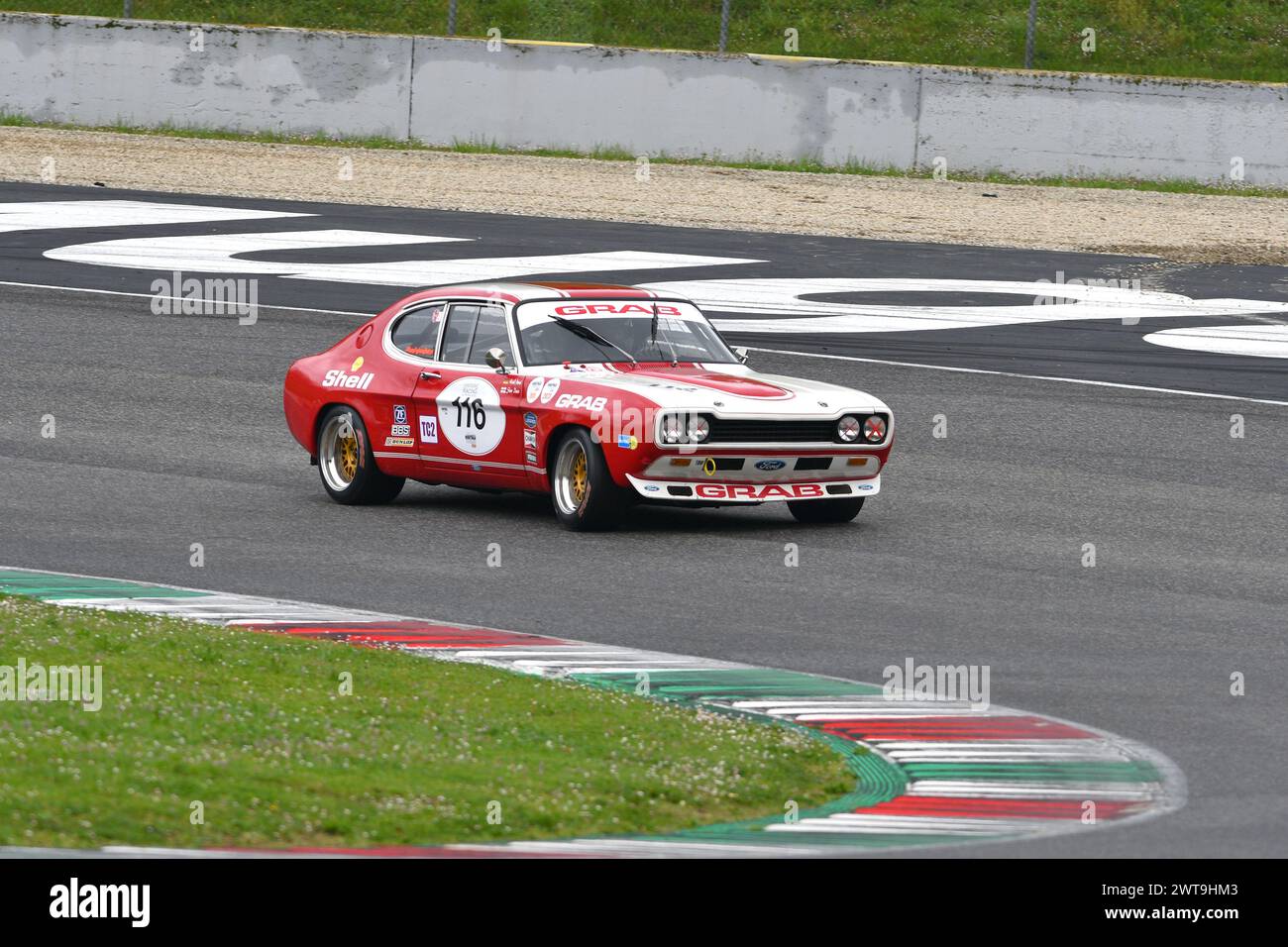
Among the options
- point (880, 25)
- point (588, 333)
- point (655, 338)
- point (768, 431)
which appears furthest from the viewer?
point (880, 25)

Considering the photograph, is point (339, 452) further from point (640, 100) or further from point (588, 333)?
point (640, 100)

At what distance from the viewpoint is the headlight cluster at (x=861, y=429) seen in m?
12.9

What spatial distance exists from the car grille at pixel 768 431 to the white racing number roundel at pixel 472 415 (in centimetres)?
132

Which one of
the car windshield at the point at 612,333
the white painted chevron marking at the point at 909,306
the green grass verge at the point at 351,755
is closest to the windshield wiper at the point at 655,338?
the car windshield at the point at 612,333

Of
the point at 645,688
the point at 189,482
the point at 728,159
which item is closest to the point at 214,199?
the point at 728,159

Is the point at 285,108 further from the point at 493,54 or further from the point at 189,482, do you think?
the point at 189,482

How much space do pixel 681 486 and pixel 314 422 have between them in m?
2.77

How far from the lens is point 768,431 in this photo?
→ 12602 millimetres

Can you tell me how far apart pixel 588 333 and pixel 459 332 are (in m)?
0.81

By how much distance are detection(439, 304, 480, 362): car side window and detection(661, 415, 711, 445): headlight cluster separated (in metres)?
1.74

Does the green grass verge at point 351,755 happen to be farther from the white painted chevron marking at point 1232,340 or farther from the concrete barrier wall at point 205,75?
the concrete barrier wall at point 205,75

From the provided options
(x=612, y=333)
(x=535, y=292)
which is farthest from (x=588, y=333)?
(x=535, y=292)

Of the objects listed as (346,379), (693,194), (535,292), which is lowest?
(346,379)

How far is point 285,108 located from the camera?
108ft
